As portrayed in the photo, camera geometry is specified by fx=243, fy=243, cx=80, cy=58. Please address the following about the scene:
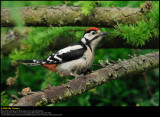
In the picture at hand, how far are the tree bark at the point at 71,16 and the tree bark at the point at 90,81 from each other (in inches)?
25.9

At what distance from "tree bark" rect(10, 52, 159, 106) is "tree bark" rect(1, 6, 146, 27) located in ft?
2.16

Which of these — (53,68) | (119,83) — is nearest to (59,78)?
(53,68)

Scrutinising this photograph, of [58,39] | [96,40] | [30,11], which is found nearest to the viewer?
[96,40]

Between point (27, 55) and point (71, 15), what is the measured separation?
30.3 inches

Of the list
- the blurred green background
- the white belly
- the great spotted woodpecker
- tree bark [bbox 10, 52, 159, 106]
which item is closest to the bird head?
the great spotted woodpecker

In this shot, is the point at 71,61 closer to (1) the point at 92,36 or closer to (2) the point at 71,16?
(1) the point at 92,36

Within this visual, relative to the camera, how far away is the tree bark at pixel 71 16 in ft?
9.71

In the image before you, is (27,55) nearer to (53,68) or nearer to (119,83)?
(53,68)

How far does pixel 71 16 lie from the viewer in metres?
2.96

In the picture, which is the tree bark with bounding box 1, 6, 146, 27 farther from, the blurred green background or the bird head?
the blurred green background

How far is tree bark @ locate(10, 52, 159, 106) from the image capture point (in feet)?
5.74

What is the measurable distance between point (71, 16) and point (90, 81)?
1087 mm

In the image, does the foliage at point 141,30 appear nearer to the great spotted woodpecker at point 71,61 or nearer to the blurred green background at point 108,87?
the great spotted woodpecker at point 71,61

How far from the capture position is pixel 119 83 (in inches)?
161
